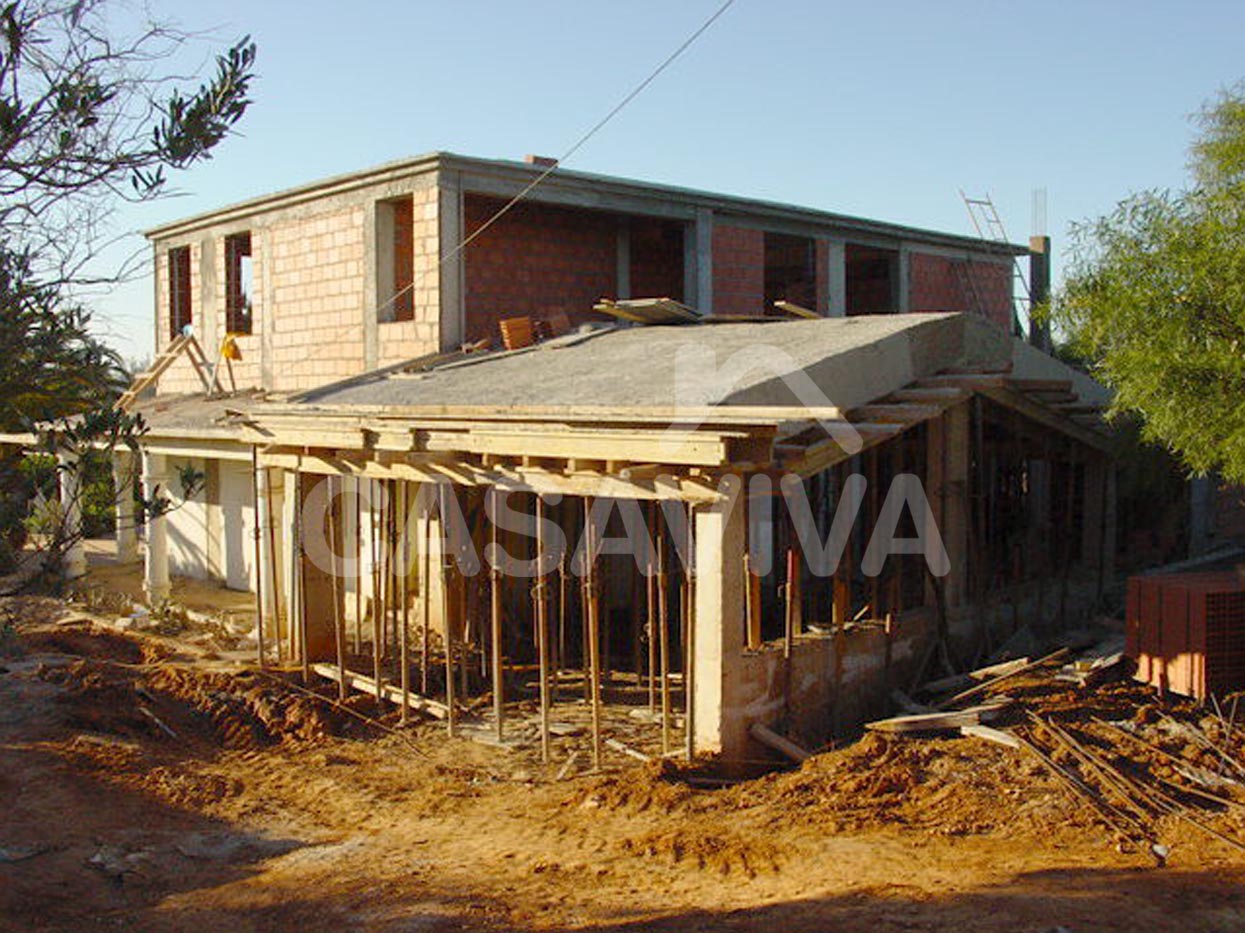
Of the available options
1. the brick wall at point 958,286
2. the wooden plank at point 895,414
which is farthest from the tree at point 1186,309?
the brick wall at point 958,286

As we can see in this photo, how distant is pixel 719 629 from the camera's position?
29.9 feet

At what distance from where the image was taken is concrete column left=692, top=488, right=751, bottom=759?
9.05m

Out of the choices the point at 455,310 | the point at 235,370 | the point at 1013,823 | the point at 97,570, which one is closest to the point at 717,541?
the point at 1013,823

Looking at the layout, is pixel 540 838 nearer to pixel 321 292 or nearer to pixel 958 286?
pixel 321 292

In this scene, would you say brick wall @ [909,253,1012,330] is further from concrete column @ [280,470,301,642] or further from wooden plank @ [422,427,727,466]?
wooden plank @ [422,427,727,466]

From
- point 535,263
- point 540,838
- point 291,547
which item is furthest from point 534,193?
point 540,838

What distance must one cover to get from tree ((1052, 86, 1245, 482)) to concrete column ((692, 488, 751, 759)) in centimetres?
350

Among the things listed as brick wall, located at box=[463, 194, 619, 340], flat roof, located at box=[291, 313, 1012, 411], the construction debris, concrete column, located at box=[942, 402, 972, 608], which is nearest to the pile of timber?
the construction debris

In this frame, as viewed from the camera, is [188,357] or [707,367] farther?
[188,357]

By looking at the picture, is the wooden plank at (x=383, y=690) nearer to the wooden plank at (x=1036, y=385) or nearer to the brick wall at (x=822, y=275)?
the wooden plank at (x=1036, y=385)

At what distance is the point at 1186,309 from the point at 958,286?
15692 millimetres

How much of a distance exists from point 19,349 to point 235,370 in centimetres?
1509

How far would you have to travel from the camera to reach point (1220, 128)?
395 inches

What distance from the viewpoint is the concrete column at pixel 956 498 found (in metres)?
12.4
